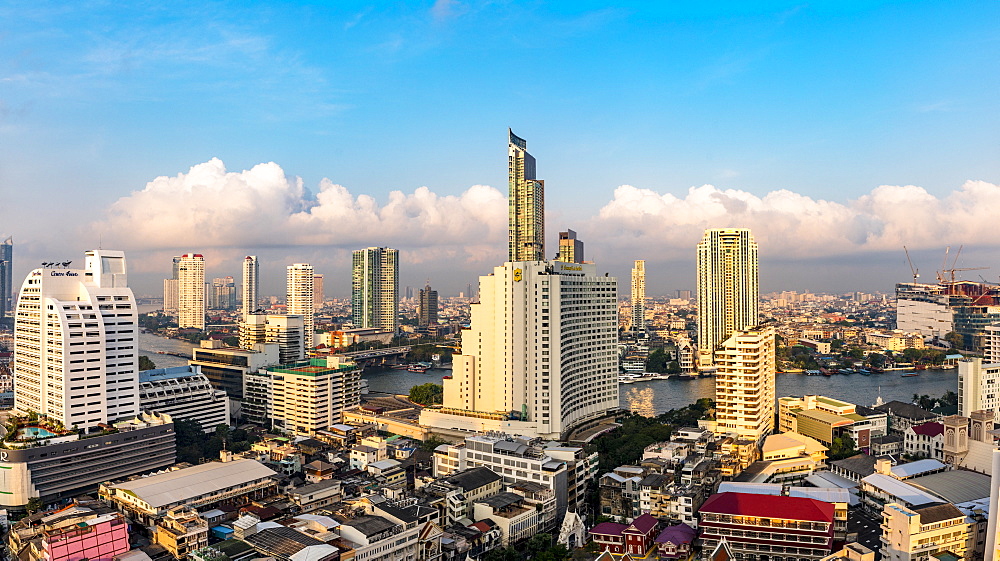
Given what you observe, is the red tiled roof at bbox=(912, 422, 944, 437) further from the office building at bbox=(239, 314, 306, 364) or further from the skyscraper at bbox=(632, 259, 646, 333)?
the skyscraper at bbox=(632, 259, 646, 333)

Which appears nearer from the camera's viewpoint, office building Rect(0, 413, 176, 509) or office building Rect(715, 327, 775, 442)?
office building Rect(0, 413, 176, 509)

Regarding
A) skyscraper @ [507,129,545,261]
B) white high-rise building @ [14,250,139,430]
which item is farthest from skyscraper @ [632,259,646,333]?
white high-rise building @ [14,250,139,430]

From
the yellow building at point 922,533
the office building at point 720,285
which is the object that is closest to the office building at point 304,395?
the yellow building at point 922,533

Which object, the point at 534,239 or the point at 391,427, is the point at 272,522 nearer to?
the point at 391,427

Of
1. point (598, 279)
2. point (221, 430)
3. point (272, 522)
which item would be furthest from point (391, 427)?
point (272, 522)

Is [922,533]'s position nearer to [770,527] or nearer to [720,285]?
[770,527]

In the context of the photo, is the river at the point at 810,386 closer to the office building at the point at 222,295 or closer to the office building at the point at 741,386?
the office building at the point at 741,386
